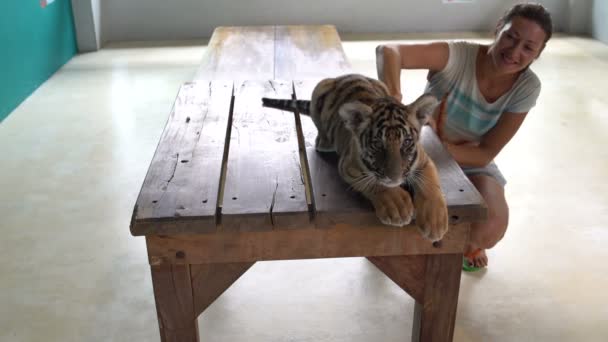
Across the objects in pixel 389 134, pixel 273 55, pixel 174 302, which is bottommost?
pixel 174 302

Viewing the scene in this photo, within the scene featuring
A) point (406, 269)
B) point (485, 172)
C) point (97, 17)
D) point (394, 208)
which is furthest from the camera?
point (97, 17)

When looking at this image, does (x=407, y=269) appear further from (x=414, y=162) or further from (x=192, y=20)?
(x=192, y=20)

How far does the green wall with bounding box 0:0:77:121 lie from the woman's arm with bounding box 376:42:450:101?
3.36 meters

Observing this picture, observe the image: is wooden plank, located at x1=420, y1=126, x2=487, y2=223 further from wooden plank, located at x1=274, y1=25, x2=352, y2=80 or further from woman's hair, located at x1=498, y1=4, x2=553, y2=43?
wooden plank, located at x1=274, y1=25, x2=352, y2=80

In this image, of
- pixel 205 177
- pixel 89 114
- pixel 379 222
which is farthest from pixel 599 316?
pixel 89 114

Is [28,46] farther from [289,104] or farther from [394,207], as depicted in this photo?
[394,207]

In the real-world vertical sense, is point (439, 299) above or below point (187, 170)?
below

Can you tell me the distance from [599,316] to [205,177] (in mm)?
1610

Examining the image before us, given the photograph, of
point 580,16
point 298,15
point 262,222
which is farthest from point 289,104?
point 580,16

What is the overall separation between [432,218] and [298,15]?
606 centimetres

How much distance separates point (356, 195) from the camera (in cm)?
158

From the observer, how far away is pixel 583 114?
443 centimetres

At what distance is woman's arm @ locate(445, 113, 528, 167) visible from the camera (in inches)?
85.7

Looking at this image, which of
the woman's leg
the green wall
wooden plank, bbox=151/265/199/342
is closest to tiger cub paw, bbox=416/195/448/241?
wooden plank, bbox=151/265/199/342
